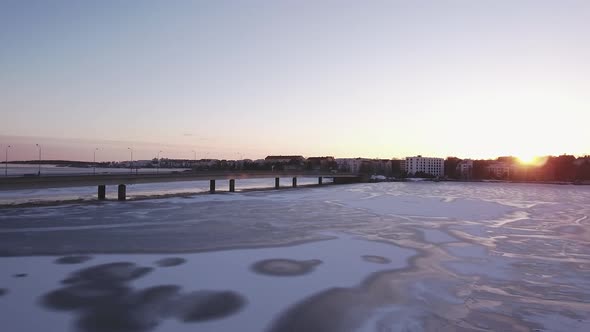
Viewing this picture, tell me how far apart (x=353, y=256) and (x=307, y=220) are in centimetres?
1143

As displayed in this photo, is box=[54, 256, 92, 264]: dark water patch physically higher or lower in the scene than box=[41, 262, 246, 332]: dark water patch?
lower

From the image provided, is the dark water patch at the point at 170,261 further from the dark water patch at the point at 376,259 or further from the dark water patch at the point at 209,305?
the dark water patch at the point at 376,259

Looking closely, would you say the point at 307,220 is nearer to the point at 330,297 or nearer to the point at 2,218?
the point at 330,297

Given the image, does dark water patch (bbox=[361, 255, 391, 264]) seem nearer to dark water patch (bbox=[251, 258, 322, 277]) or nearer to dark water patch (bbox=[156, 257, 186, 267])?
dark water patch (bbox=[251, 258, 322, 277])

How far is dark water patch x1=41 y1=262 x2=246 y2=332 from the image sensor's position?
8.48 meters

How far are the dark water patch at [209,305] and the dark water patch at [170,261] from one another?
3475mm

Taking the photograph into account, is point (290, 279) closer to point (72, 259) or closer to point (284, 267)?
point (284, 267)

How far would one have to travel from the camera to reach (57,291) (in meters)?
10.5

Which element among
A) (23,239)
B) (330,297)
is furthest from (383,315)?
(23,239)

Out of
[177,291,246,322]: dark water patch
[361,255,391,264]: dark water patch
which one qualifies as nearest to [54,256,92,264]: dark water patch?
[177,291,246,322]: dark water patch

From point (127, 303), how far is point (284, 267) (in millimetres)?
5676

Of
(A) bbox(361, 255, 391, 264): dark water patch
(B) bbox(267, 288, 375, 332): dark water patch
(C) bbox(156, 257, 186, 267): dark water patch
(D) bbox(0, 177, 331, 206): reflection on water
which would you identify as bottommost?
(D) bbox(0, 177, 331, 206): reflection on water

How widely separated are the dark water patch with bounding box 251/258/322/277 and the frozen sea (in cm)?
4

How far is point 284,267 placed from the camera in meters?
13.6
